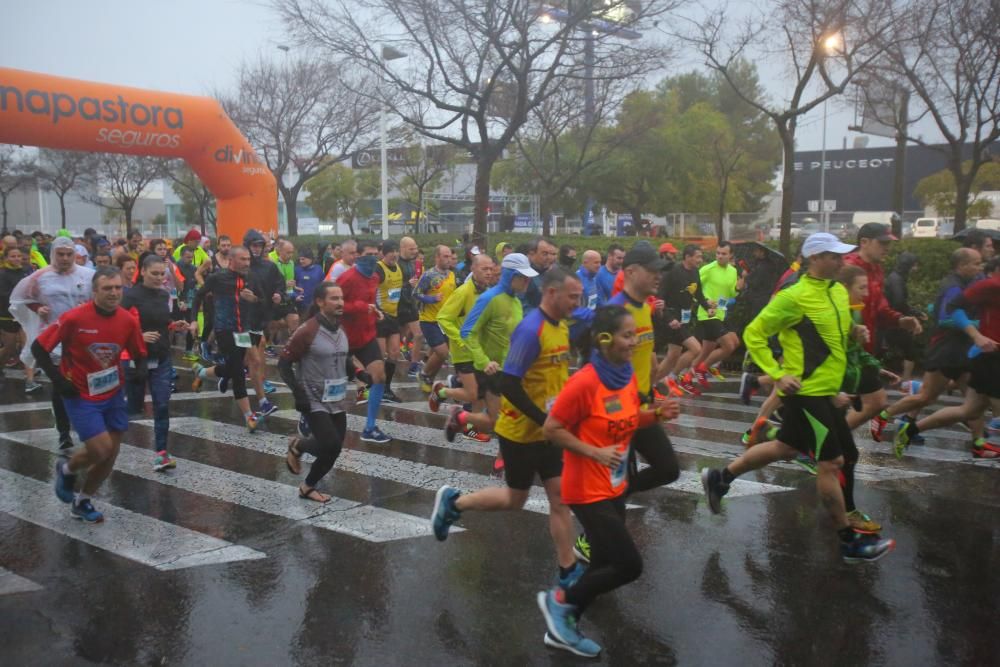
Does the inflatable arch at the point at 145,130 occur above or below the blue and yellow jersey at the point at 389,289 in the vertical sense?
above

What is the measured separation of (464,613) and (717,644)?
4.27 ft

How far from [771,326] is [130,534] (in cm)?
450

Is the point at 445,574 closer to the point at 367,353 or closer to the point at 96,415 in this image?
the point at 96,415

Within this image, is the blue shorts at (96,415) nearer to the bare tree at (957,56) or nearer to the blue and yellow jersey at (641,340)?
the blue and yellow jersey at (641,340)

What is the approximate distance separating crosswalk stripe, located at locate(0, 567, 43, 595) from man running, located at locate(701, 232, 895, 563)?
14.8 feet

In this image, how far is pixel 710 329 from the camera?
38.3ft

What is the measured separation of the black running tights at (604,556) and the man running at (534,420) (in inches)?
20.1

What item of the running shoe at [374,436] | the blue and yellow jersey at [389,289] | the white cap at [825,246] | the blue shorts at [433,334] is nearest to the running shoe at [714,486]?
the white cap at [825,246]

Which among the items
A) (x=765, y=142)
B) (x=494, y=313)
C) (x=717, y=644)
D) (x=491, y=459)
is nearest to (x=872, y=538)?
(x=717, y=644)

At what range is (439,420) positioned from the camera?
10039 millimetres

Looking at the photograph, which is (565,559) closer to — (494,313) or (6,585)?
(494,313)

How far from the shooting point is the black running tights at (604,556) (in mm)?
4125

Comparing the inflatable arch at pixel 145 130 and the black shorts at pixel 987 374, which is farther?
the inflatable arch at pixel 145 130

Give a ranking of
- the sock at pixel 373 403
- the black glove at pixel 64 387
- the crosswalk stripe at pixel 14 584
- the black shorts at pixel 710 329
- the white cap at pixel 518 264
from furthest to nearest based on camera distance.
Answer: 1. the black shorts at pixel 710 329
2. the sock at pixel 373 403
3. the white cap at pixel 518 264
4. the black glove at pixel 64 387
5. the crosswalk stripe at pixel 14 584
